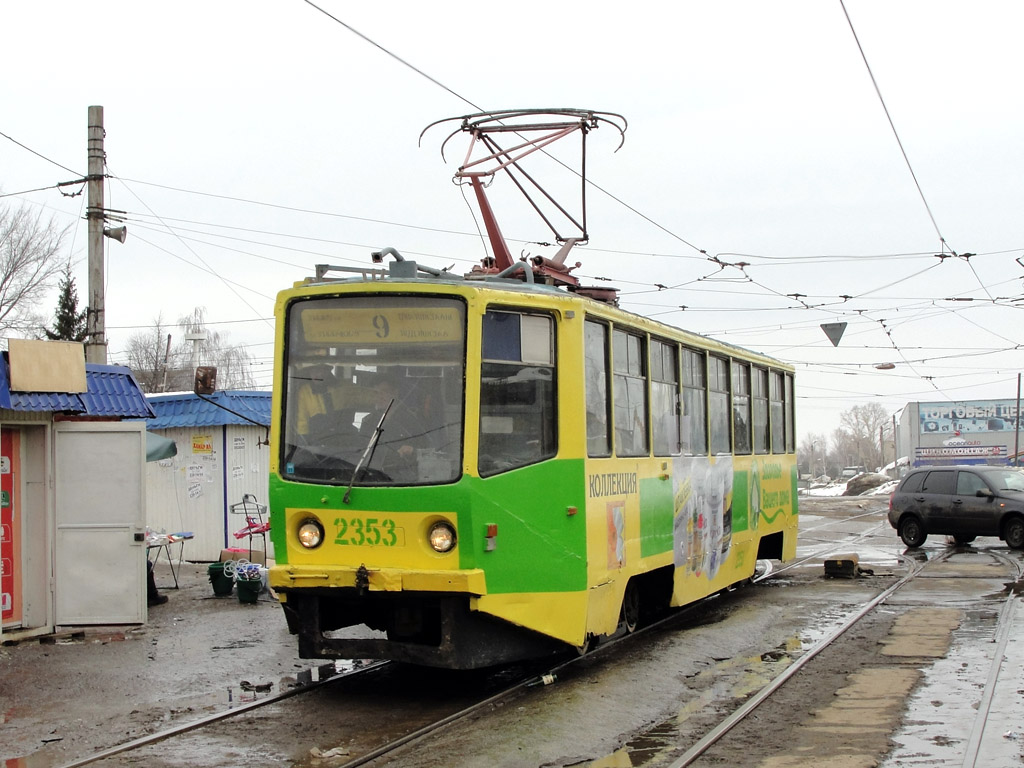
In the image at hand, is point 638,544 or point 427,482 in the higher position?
point 427,482

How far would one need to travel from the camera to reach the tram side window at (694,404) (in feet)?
39.1

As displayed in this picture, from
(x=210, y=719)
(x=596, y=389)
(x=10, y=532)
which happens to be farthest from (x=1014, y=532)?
(x=210, y=719)

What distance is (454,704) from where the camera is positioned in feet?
27.3

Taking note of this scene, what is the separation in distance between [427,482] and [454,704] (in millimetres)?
1617

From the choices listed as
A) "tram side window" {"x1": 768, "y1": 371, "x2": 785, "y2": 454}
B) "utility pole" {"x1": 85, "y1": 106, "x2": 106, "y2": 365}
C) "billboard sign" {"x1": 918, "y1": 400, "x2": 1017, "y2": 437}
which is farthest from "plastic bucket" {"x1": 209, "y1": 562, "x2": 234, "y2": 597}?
"billboard sign" {"x1": 918, "y1": 400, "x2": 1017, "y2": 437}

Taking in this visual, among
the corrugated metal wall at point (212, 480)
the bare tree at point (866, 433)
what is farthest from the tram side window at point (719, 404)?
the bare tree at point (866, 433)

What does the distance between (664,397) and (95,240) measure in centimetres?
880

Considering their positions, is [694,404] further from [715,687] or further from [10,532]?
[10,532]

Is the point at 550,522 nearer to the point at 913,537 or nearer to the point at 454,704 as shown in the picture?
the point at 454,704

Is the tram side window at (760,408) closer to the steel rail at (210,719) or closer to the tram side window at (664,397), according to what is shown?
the tram side window at (664,397)

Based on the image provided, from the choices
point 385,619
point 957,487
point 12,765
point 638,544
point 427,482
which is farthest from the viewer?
point 957,487

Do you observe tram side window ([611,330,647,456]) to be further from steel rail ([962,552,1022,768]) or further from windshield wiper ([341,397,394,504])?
steel rail ([962,552,1022,768])

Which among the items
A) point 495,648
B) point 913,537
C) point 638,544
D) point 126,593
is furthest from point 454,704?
point 913,537

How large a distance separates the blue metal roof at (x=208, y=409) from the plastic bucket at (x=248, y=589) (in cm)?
531
